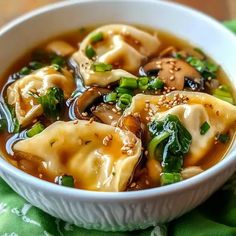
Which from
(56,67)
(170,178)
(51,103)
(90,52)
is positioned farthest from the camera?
(90,52)

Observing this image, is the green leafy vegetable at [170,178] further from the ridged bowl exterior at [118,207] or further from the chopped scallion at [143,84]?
the chopped scallion at [143,84]

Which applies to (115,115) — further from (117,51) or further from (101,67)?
(117,51)

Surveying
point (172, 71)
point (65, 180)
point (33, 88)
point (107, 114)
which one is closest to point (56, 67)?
point (33, 88)

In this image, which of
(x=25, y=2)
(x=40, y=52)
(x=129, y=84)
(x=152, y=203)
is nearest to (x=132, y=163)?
(x=152, y=203)

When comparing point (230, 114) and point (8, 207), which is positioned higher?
point (230, 114)

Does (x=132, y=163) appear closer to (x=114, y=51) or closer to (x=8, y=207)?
(x=8, y=207)

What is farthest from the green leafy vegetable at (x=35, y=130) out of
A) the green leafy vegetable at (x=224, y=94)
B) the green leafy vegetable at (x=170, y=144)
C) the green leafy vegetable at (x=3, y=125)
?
the green leafy vegetable at (x=224, y=94)

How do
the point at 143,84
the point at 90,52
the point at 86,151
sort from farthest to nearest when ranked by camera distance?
1. the point at 90,52
2. the point at 143,84
3. the point at 86,151
